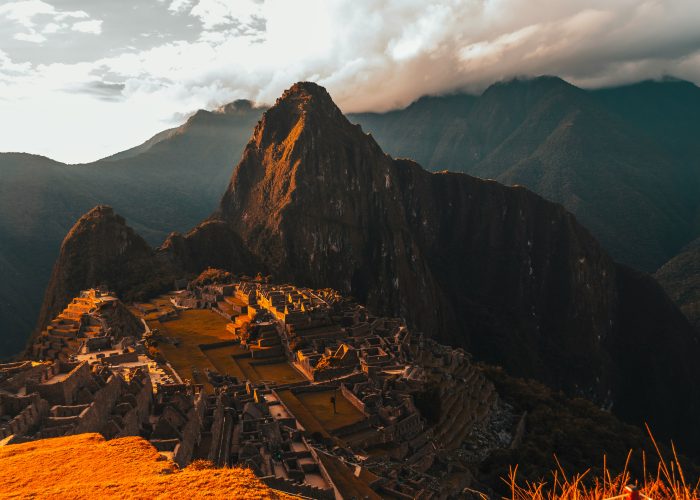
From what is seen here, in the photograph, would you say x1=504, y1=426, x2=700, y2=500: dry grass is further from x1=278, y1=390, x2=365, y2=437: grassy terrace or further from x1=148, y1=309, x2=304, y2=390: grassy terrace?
x1=148, y1=309, x2=304, y2=390: grassy terrace

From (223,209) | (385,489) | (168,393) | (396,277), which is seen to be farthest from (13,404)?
(223,209)

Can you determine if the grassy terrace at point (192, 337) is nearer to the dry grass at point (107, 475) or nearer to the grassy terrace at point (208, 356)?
the grassy terrace at point (208, 356)

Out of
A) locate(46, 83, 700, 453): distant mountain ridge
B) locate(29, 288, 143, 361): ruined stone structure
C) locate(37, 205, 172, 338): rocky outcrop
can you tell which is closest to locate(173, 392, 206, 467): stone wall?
locate(29, 288, 143, 361): ruined stone structure

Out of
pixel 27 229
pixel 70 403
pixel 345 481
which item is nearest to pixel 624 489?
pixel 345 481

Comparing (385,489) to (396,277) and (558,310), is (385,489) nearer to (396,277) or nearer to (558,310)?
(396,277)

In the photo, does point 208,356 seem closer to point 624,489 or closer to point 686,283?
point 624,489

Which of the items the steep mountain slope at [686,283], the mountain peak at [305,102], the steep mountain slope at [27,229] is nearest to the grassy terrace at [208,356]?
the steep mountain slope at [27,229]
